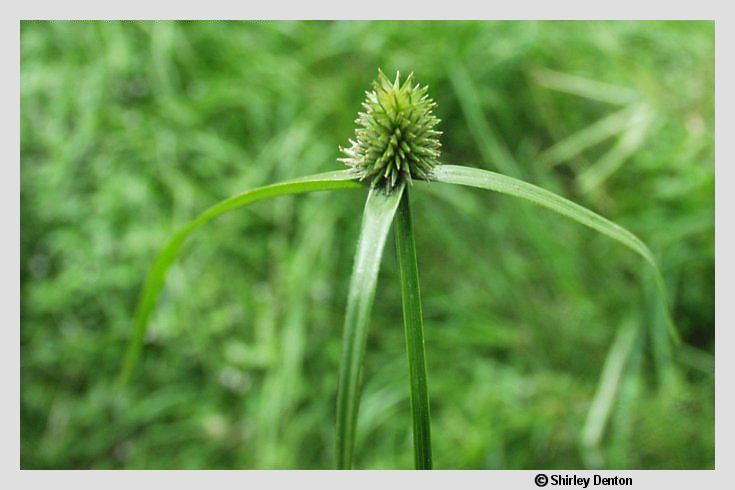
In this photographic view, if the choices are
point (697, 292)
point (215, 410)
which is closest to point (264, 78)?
point (215, 410)

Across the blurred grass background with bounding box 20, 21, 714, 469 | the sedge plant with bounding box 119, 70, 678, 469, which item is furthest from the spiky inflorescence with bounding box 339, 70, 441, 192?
the blurred grass background with bounding box 20, 21, 714, 469

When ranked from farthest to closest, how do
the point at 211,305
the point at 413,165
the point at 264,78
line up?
1. the point at 264,78
2. the point at 211,305
3. the point at 413,165

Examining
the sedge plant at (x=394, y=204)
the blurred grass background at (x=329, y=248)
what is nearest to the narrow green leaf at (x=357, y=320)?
the sedge plant at (x=394, y=204)

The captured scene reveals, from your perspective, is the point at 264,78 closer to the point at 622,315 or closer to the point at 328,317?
the point at 328,317

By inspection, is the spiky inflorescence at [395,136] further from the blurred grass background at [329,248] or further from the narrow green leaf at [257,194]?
the blurred grass background at [329,248]

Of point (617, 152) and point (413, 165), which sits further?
point (617, 152)

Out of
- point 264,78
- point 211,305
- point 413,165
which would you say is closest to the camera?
point 413,165

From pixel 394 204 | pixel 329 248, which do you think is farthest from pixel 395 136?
pixel 329 248
